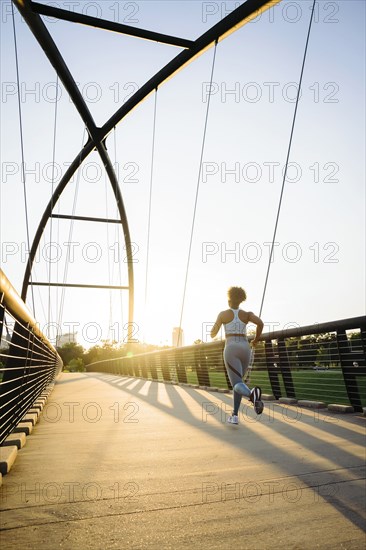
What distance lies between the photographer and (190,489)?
2629 millimetres

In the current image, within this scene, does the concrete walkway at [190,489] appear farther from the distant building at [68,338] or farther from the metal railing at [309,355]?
the distant building at [68,338]

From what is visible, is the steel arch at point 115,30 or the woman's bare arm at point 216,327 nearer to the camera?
the woman's bare arm at point 216,327

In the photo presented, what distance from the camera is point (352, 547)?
1.85 m

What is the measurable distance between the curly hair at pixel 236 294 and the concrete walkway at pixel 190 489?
1554mm

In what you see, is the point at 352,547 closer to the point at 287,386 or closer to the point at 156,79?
the point at 287,386

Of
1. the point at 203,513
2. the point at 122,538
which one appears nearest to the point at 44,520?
the point at 122,538

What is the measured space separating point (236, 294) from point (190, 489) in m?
3.41

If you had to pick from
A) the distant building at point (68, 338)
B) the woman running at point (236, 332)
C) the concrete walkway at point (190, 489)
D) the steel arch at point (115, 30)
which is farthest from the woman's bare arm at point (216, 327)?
the distant building at point (68, 338)

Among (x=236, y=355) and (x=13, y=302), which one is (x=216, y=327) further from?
(x=13, y=302)

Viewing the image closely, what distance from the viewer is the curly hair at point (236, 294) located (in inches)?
230

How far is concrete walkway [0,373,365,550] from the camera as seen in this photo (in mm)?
1966

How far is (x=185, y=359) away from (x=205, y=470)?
11171 mm

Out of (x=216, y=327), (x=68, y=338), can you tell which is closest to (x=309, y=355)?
(x=216, y=327)

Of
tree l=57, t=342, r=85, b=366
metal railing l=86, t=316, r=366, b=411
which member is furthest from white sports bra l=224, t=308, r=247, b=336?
tree l=57, t=342, r=85, b=366
